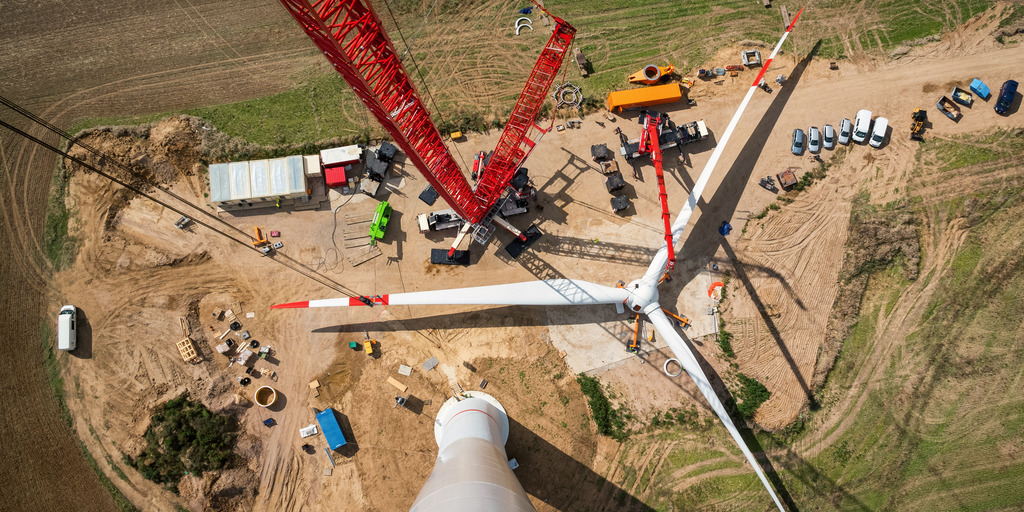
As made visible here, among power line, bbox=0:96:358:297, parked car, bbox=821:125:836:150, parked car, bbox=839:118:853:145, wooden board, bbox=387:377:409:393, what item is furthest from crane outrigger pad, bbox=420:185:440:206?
parked car, bbox=839:118:853:145

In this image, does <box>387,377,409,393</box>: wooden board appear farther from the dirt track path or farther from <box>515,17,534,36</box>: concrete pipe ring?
<box>515,17,534,36</box>: concrete pipe ring

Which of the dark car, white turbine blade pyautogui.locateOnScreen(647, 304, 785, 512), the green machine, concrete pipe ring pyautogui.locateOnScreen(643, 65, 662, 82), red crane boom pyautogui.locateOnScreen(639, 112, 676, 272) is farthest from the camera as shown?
concrete pipe ring pyautogui.locateOnScreen(643, 65, 662, 82)

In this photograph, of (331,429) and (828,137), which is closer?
(331,429)

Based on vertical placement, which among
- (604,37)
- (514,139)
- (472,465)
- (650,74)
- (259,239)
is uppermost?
(604,37)

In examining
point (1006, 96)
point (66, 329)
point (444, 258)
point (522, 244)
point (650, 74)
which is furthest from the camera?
point (650, 74)

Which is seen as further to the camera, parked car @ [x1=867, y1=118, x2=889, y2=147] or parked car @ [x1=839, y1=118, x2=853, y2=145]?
parked car @ [x1=839, y1=118, x2=853, y2=145]

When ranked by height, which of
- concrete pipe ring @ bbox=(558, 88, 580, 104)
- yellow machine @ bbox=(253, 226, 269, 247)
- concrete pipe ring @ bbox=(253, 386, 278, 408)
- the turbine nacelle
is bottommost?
concrete pipe ring @ bbox=(253, 386, 278, 408)

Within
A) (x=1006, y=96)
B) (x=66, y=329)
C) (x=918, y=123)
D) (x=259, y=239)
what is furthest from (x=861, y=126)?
(x=66, y=329)

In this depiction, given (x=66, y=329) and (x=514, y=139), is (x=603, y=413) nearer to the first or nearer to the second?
(x=514, y=139)
